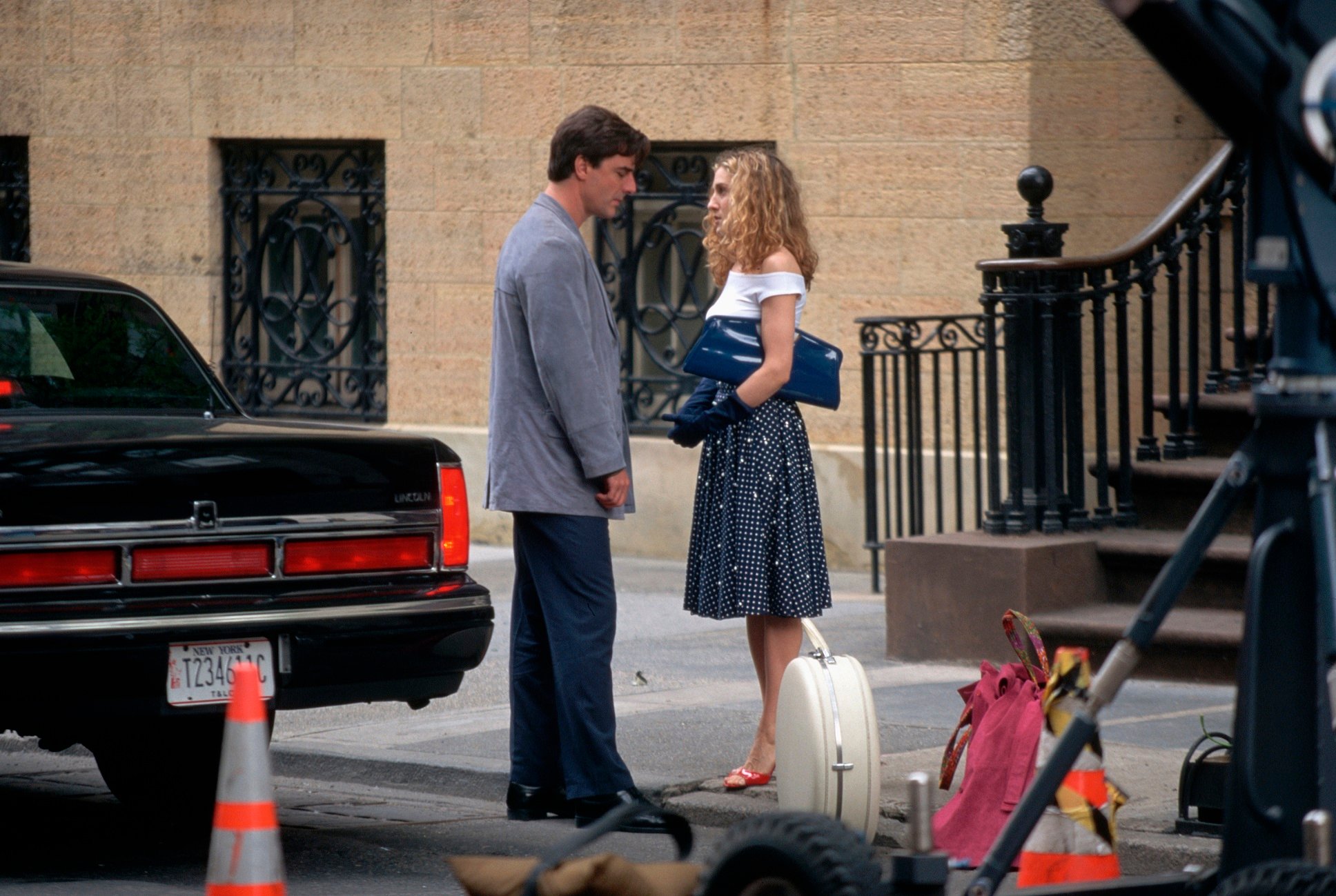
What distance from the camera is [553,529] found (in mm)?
6125

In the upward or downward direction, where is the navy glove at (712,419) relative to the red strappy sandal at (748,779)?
upward

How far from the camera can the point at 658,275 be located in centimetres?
1264

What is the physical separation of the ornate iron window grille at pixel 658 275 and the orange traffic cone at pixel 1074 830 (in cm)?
751

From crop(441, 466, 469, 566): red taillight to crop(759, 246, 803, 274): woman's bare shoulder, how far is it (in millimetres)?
1154

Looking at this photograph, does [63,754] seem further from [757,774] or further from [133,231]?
[133,231]

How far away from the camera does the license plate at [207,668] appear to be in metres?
5.57

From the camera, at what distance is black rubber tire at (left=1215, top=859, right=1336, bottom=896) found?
134 inches

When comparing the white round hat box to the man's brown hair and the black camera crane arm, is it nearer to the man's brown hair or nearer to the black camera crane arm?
the man's brown hair

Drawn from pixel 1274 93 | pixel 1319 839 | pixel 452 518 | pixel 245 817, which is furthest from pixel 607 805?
pixel 1274 93

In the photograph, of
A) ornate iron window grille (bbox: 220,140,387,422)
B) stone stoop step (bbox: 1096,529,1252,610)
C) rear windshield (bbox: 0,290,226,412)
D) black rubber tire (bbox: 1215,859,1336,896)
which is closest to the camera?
black rubber tire (bbox: 1215,859,1336,896)

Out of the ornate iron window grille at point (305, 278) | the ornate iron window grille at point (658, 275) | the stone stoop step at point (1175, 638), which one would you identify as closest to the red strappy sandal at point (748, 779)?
the stone stoop step at point (1175, 638)

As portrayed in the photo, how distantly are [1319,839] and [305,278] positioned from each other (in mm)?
11024

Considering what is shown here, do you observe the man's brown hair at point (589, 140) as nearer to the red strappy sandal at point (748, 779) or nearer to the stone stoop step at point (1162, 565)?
the red strappy sandal at point (748, 779)

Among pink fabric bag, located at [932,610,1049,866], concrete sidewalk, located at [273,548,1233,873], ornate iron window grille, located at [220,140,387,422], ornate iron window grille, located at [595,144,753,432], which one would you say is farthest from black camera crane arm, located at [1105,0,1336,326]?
ornate iron window grille, located at [220,140,387,422]
